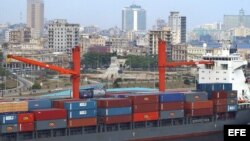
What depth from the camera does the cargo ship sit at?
23766mm

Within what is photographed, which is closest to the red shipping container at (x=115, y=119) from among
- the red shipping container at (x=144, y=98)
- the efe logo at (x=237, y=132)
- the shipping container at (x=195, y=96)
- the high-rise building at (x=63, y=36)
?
the red shipping container at (x=144, y=98)

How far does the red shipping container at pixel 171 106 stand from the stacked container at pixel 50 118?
210 inches

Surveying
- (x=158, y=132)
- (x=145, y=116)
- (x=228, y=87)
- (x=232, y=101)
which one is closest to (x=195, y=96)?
(x=232, y=101)

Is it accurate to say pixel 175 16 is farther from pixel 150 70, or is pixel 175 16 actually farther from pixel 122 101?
pixel 122 101

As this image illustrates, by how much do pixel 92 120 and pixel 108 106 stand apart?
0.92 metres

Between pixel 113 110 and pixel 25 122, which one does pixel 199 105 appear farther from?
pixel 25 122

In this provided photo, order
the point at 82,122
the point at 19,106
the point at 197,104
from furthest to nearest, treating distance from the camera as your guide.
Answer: the point at 197,104 < the point at 82,122 < the point at 19,106

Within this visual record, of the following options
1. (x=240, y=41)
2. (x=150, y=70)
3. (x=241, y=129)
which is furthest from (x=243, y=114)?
(x=240, y=41)

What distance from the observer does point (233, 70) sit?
111 feet

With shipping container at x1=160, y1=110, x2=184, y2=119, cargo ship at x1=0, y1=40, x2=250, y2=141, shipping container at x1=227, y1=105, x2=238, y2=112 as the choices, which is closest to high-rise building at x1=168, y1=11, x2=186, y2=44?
cargo ship at x1=0, y1=40, x2=250, y2=141

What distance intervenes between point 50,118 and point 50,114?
0.63 feet

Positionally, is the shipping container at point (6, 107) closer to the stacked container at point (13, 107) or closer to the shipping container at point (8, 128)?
the stacked container at point (13, 107)

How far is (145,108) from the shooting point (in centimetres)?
2711

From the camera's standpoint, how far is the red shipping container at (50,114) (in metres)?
23.5
